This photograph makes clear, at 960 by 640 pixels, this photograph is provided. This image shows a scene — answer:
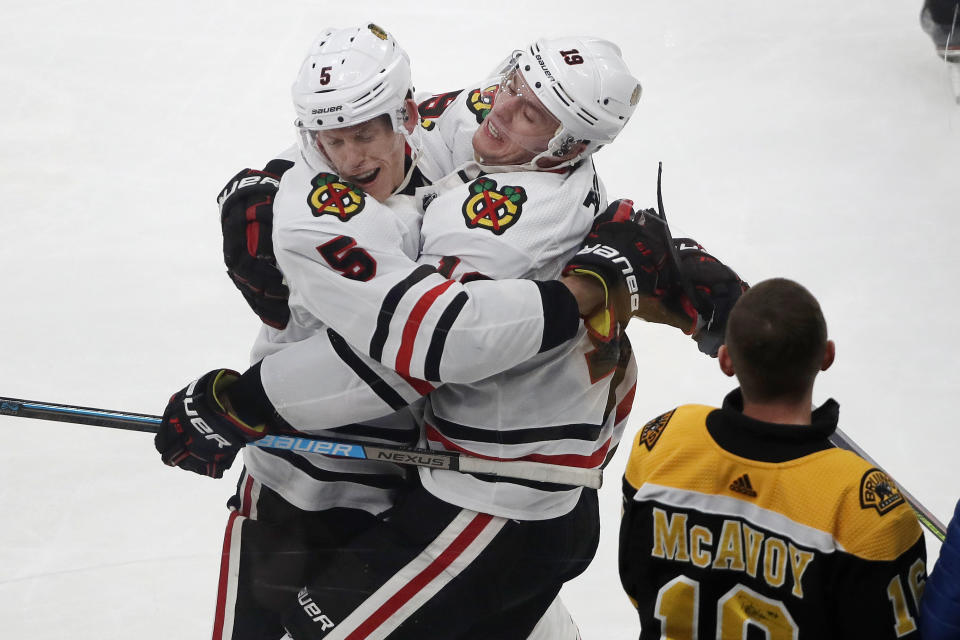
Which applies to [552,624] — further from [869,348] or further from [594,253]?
[869,348]

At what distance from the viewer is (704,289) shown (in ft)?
5.99

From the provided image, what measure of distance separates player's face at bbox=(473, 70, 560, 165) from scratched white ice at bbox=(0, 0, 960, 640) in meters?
1.01

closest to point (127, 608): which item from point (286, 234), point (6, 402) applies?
point (6, 402)

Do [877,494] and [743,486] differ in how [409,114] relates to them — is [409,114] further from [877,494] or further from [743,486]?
[877,494]

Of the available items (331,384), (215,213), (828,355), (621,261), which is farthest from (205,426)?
(215,213)

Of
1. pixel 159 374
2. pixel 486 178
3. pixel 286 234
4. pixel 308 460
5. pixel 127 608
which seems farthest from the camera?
pixel 159 374

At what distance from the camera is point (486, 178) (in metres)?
1.71

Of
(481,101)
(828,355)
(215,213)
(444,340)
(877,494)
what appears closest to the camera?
(877,494)

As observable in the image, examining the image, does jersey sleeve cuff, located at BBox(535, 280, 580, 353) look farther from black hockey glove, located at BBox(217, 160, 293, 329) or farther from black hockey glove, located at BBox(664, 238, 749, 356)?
black hockey glove, located at BBox(217, 160, 293, 329)

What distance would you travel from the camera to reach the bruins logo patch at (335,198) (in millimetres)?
1611

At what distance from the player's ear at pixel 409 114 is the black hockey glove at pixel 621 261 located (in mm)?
326

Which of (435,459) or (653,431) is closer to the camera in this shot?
(653,431)

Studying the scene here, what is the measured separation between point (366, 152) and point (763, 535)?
82 cm

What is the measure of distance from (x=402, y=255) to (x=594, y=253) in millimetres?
281
